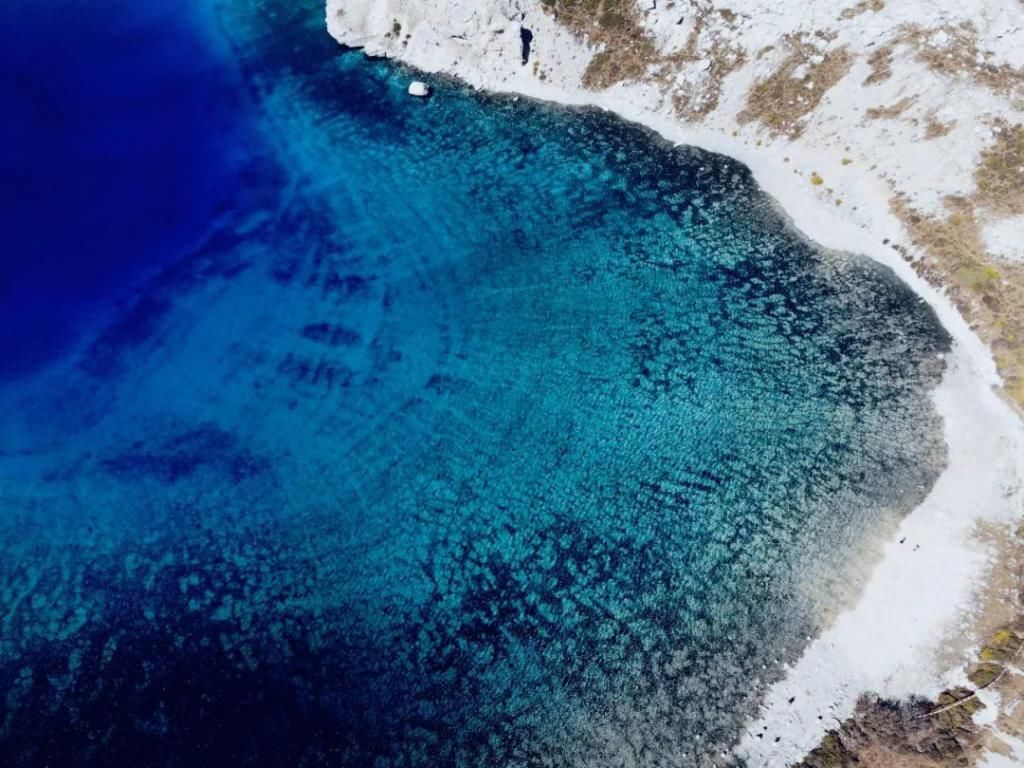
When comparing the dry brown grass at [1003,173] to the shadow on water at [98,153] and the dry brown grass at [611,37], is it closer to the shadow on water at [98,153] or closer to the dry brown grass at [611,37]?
the dry brown grass at [611,37]

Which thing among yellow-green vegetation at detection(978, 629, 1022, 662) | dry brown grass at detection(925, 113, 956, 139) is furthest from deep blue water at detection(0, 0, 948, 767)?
dry brown grass at detection(925, 113, 956, 139)

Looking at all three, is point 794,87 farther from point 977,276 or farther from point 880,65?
point 977,276

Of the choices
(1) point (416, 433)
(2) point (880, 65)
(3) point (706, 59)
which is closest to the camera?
(1) point (416, 433)

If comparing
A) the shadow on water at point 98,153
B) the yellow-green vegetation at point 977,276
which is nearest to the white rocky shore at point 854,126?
the yellow-green vegetation at point 977,276

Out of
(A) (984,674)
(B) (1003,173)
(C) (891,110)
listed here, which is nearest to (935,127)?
(C) (891,110)

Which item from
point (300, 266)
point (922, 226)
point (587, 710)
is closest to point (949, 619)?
point (587, 710)

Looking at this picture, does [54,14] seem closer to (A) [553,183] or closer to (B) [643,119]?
(A) [553,183]

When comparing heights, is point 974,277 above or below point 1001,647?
above
